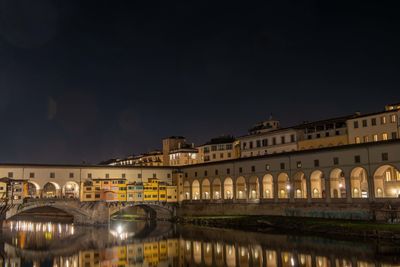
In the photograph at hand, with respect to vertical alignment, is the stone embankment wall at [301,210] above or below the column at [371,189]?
below

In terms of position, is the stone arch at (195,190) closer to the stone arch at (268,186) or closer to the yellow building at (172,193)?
the yellow building at (172,193)

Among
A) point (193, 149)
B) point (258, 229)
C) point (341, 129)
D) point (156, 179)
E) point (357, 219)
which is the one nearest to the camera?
point (357, 219)

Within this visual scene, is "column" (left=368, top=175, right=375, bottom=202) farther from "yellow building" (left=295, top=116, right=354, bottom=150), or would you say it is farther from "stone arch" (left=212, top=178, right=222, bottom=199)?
"stone arch" (left=212, top=178, right=222, bottom=199)

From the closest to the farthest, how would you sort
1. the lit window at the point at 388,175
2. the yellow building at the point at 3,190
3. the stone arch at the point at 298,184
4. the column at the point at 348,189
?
the column at the point at 348,189
the lit window at the point at 388,175
the stone arch at the point at 298,184
the yellow building at the point at 3,190

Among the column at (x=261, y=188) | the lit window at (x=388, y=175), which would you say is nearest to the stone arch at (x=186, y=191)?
the column at (x=261, y=188)

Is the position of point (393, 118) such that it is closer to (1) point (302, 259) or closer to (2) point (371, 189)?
(2) point (371, 189)

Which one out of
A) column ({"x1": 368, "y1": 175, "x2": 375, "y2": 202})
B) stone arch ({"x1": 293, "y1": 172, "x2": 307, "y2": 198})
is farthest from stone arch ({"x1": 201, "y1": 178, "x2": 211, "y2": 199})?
column ({"x1": 368, "y1": 175, "x2": 375, "y2": 202})

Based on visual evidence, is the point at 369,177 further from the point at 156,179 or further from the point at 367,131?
the point at 156,179

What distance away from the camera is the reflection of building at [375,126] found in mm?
70750

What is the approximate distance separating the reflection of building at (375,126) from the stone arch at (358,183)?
8357mm

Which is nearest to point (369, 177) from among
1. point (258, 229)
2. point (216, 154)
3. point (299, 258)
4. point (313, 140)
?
point (258, 229)

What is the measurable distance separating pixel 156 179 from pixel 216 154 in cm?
2847

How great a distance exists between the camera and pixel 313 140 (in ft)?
281

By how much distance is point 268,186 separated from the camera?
82.0 meters
